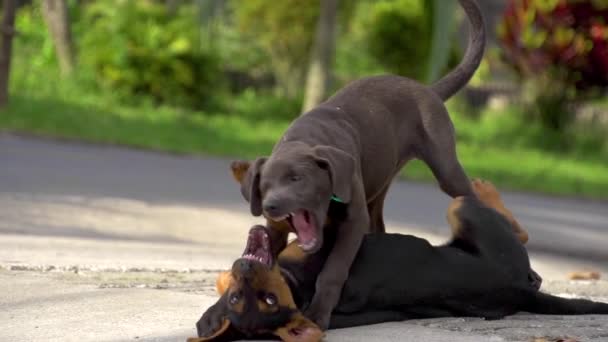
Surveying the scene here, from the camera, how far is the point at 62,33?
18406mm

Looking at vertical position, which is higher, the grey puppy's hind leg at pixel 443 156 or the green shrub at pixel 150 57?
the green shrub at pixel 150 57

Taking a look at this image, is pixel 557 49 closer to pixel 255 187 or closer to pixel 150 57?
pixel 150 57

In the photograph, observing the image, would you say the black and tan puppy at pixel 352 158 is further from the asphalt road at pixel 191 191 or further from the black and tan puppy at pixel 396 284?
the asphalt road at pixel 191 191

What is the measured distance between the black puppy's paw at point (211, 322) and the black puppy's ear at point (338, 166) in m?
0.65

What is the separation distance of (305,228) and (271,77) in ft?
59.0

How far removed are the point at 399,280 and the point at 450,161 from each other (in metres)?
0.99

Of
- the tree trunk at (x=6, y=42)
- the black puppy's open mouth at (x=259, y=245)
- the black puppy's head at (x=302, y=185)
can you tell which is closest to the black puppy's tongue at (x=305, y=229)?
the black puppy's head at (x=302, y=185)

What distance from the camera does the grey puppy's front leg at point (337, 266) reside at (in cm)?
486

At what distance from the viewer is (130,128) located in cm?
1526

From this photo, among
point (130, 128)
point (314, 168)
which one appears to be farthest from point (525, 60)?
point (314, 168)

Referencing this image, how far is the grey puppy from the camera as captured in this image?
4.79 meters

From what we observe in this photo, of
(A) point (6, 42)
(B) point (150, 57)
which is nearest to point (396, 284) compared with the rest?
(A) point (6, 42)

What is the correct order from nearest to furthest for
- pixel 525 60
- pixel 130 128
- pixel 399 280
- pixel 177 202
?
pixel 399 280 → pixel 177 202 → pixel 130 128 → pixel 525 60

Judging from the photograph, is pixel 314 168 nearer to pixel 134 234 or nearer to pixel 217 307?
pixel 217 307
